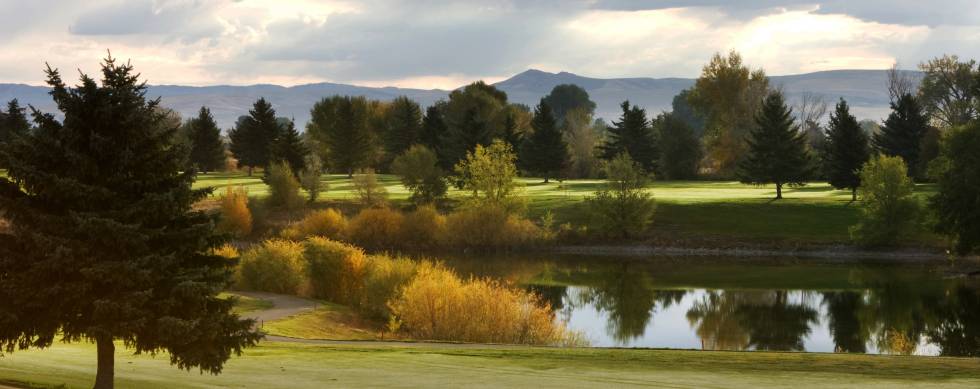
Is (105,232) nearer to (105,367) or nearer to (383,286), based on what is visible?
(105,367)

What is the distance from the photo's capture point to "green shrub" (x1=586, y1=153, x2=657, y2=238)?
83688mm

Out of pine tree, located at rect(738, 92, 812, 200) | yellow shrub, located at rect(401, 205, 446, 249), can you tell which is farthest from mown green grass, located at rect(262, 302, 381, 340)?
pine tree, located at rect(738, 92, 812, 200)

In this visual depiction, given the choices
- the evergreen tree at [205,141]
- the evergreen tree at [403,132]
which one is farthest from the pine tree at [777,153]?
the evergreen tree at [205,141]

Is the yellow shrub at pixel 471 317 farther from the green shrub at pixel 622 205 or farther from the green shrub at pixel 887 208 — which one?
the green shrub at pixel 887 208

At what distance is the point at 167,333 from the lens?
58.6 feet

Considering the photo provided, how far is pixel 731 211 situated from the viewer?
A: 89750 mm

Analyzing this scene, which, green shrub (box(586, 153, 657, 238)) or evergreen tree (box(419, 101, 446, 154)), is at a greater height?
evergreen tree (box(419, 101, 446, 154))

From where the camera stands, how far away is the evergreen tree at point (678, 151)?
12538 cm

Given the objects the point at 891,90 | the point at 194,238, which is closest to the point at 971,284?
the point at 194,238

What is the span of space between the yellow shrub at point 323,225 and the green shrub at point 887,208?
39080mm

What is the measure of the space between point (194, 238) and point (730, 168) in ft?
359

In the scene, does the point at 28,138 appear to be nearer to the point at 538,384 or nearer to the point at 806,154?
the point at 538,384

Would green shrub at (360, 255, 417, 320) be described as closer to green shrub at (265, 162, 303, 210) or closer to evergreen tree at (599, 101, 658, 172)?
green shrub at (265, 162, 303, 210)

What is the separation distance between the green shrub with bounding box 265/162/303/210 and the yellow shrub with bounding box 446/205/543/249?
57.5ft
